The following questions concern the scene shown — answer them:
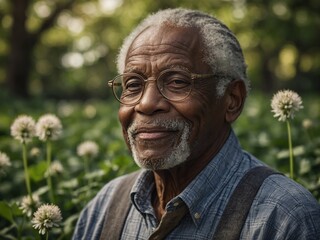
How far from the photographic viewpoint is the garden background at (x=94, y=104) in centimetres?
343

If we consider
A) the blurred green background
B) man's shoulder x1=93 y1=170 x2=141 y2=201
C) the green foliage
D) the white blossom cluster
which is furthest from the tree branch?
man's shoulder x1=93 y1=170 x2=141 y2=201

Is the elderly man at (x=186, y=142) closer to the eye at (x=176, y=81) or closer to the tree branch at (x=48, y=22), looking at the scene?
the eye at (x=176, y=81)

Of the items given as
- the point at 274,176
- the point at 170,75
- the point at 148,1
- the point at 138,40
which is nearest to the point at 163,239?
the point at 274,176

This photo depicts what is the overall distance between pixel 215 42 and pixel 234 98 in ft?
1.12

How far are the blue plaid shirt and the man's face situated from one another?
0.14 meters

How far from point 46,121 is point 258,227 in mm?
1618

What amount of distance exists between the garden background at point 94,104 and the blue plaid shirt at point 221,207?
1.70 feet

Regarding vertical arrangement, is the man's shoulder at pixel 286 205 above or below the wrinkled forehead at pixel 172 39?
below

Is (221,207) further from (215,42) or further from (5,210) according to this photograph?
(5,210)

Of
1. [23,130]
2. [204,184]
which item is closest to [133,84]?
[204,184]

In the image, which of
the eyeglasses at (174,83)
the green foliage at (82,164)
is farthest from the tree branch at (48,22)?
the eyeglasses at (174,83)

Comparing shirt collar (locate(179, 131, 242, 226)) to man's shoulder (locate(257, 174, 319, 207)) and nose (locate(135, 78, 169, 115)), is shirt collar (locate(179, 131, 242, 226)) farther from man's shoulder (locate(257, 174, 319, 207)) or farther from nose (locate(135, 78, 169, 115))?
nose (locate(135, 78, 169, 115))

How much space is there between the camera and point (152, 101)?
7.84 ft

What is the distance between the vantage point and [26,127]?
303 centimetres
